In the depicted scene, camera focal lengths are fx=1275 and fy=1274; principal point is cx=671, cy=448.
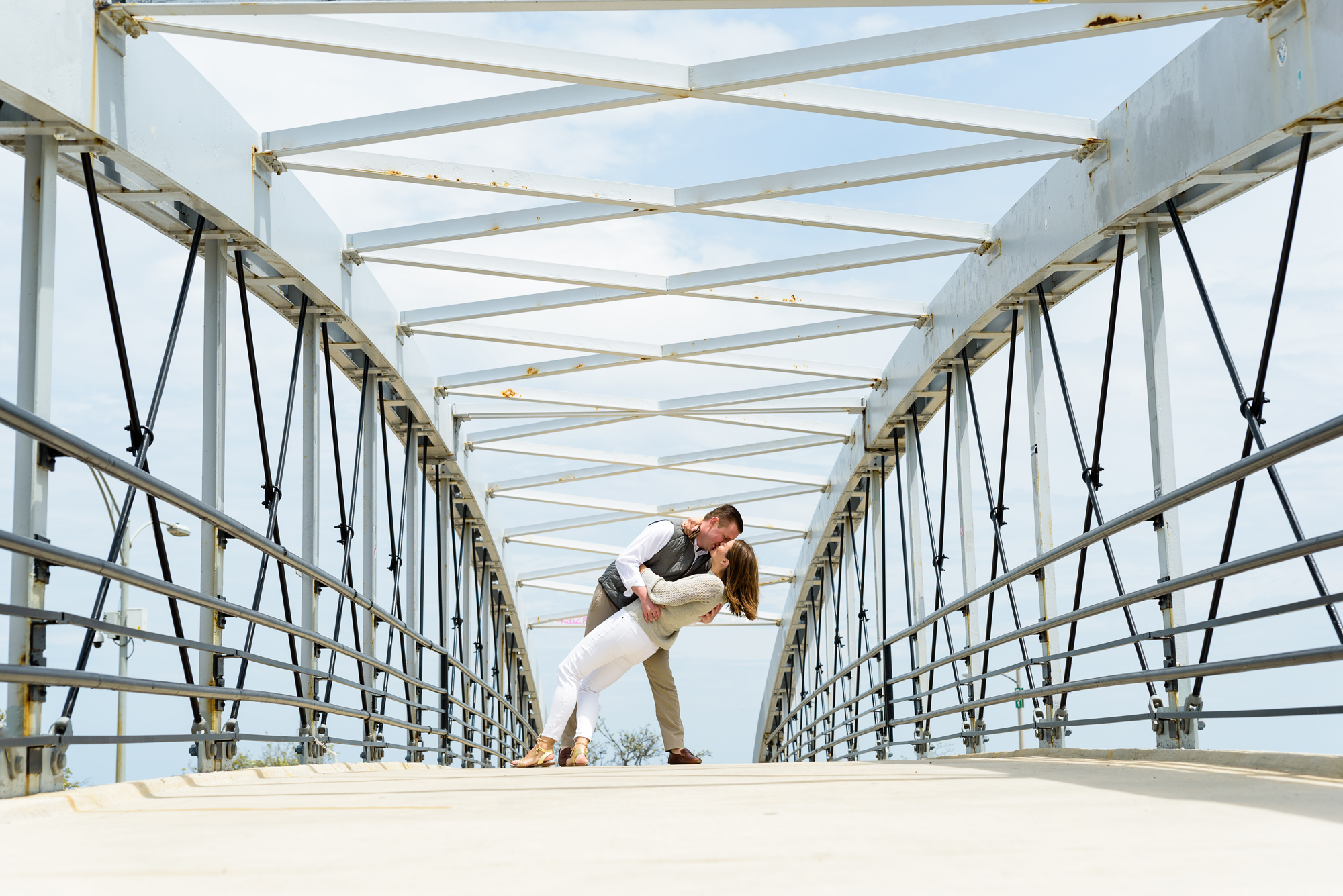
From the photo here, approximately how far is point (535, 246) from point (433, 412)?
2173mm

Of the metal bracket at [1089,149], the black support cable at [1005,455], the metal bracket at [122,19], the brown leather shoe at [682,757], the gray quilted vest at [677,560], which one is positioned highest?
the metal bracket at [122,19]

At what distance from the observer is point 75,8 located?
4785mm

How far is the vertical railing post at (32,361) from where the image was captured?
3.90 metres

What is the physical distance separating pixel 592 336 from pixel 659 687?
183 inches

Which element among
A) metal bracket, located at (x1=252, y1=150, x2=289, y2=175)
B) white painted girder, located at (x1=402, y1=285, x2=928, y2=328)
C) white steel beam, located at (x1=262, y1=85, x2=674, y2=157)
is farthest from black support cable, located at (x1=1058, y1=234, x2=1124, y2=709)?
metal bracket, located at (x1=252, y1=150, x2=289, y2=175)

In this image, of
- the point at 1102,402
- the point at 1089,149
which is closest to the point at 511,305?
the point at 1089,149

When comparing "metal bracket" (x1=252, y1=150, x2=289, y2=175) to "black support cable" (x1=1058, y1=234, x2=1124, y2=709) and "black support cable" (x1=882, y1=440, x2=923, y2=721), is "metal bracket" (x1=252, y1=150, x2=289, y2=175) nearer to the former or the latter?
"black support cable" (x1=1058, y1=234, x2=1124, y2=709)

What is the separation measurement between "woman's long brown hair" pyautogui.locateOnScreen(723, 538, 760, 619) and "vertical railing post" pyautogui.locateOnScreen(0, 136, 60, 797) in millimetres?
3338

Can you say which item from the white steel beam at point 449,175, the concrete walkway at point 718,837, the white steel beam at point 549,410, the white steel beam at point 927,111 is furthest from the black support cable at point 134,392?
the white steel beam at point 549,410

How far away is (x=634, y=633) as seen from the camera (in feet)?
21.3

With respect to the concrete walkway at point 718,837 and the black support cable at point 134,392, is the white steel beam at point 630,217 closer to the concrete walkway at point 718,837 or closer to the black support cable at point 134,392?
the black support cable at point 134,392

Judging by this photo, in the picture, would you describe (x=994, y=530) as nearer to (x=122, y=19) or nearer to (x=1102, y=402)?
(x=1102, y=402)

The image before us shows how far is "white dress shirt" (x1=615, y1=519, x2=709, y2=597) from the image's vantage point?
6.39m

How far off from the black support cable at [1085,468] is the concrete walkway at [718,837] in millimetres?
1809
